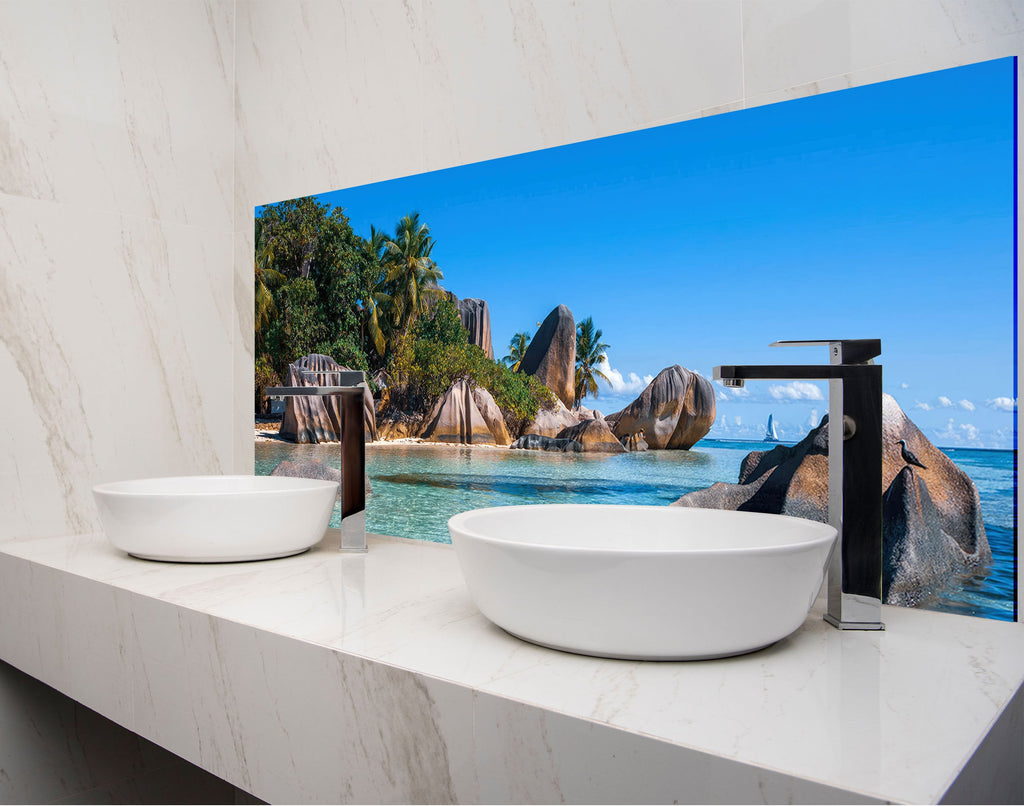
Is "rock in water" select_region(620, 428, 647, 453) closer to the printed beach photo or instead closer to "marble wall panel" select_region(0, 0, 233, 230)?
the printed beach photo

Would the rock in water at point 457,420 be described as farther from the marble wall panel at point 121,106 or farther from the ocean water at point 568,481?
the marble wall panel at point 121,106

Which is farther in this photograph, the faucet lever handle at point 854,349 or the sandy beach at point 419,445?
the sandy beach at point 419,445

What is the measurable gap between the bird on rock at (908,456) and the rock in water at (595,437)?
51cm

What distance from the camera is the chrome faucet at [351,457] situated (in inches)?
63.2

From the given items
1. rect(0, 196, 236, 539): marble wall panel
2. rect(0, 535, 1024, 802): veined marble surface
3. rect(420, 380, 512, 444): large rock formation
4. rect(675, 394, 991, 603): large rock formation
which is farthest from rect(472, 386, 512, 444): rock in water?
rect(0, 196, 236, 539): marble wall panel

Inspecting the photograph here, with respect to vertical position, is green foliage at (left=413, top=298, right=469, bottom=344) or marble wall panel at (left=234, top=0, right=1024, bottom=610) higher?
marble wall panel at (left=234, top=0, right=1024, bottom=610)

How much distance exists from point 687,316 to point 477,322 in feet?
1.66

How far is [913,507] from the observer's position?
122 centimetres

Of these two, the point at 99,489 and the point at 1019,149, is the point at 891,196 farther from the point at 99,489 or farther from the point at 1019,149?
the point at 99,489

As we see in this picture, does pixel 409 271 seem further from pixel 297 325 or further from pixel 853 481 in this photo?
pixel 853 481

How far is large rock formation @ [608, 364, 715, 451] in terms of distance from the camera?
1459 mm

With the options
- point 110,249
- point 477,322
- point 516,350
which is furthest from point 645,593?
point 110,249

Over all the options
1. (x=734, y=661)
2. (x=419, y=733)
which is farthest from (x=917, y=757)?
(x=419, y=733)

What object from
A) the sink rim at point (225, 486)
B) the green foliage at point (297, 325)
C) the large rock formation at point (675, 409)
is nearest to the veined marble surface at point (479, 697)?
the sink rim at point (225, 486)
